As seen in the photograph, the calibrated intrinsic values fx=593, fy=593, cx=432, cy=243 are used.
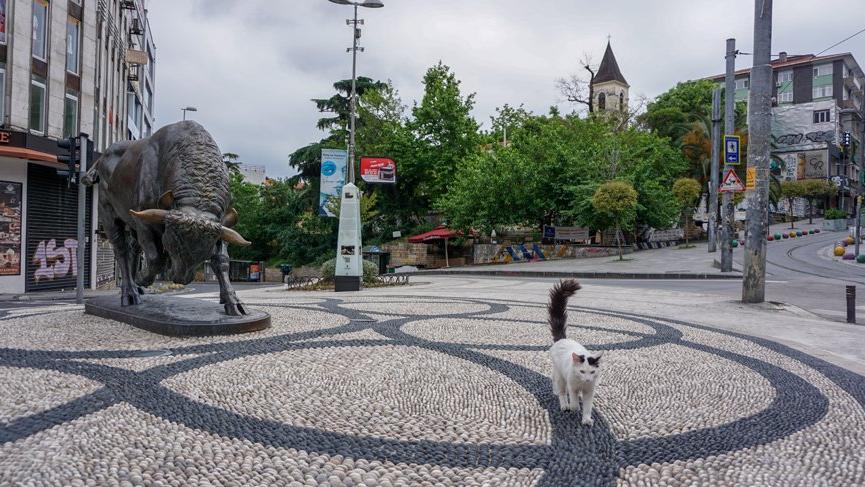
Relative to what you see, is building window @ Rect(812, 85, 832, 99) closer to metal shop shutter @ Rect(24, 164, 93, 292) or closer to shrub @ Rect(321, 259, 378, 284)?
shrub @ Rect(321, 259, 378, 284)

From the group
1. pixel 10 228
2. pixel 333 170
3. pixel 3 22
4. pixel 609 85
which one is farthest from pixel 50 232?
pixel 609 85

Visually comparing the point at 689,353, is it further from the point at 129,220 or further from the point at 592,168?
the point at 592,168

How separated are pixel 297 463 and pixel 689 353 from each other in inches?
177

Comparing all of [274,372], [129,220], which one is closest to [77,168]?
[129,220]

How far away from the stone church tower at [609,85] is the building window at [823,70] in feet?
66.1

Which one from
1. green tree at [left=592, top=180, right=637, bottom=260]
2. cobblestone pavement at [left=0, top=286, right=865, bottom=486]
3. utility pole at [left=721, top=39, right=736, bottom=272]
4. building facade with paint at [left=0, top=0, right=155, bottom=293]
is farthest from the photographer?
green tree at [left=592, top=180, right=637, bottom=260]

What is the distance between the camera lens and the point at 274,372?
4566 mm

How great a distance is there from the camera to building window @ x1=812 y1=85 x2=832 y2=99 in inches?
2559

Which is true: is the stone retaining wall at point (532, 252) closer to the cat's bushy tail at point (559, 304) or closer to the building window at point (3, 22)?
the building window at point (3, 22)

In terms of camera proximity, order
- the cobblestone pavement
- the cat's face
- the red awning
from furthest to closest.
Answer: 1. the red awning
2. the cat's face
3. the cobblestone pavement

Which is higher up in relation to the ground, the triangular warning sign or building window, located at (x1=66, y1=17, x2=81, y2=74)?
building window, located at (x1=66, y1=17, x2=81, y2=74)

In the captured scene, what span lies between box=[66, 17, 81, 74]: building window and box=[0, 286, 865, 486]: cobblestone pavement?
54.4ft

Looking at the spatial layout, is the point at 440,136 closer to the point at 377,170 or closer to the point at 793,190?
the point at 377,170

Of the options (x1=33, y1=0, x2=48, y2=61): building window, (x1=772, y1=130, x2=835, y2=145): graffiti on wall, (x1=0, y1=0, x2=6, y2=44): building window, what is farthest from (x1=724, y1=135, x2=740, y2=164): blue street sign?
(x1=772, y1=130, x2=835, y2=145): graffiti on wall
